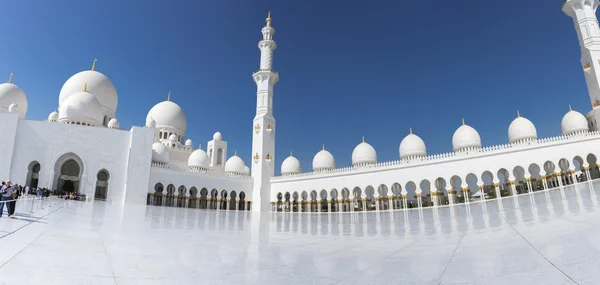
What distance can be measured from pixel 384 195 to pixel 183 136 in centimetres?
1777

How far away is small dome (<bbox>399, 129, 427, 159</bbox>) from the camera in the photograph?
20.8 meters

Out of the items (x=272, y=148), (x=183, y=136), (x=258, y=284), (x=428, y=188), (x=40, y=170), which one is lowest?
(x=258, y=284)

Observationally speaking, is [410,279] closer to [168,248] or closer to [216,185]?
[168,248]

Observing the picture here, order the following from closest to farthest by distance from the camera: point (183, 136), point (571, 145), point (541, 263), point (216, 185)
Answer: point (541, 263) < point (571, 145) < point (216, 185) < point (183, 136)

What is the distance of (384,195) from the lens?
2178 cm

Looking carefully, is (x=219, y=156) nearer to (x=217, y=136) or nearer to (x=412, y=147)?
(x=217, y=136)

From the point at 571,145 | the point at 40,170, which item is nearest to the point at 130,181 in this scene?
the point at 40,170

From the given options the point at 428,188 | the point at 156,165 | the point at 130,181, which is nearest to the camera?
the point at 428,188

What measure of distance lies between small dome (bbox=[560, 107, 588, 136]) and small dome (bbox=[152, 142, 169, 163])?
24303 mm

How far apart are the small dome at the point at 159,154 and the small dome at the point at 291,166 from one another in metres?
Result: 8.29

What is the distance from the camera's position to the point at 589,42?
62.6 feet

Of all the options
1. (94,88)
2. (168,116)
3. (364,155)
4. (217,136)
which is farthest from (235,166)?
(94,88)

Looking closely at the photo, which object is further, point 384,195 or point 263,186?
point 263,186

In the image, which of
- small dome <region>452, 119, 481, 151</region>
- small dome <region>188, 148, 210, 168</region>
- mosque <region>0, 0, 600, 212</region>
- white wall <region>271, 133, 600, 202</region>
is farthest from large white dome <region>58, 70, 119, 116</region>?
small dome <region>452, 119, 481, 151</region>
